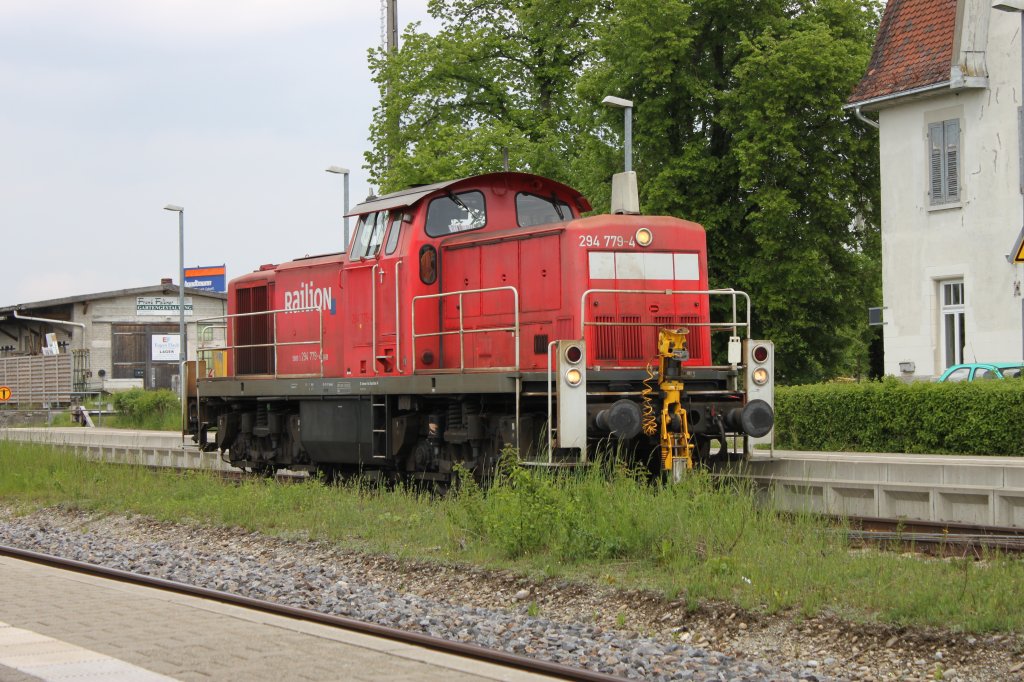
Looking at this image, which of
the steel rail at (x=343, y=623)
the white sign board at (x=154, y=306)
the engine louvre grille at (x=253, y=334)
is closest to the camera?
the steel rail at (x=343, y=623)

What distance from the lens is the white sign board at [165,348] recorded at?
46.5 m

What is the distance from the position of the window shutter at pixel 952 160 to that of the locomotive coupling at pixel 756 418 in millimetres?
14665

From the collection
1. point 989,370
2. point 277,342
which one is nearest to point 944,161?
point 989,370

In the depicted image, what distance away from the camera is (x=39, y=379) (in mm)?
45156

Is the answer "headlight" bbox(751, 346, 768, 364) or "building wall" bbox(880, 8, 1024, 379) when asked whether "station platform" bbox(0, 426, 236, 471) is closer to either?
"headlight" bbox(751, 346, 768, 364)

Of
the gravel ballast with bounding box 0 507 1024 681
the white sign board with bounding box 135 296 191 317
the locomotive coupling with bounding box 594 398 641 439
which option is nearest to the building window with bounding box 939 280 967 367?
the locomotive coupling with bounding box 594 398 641 439

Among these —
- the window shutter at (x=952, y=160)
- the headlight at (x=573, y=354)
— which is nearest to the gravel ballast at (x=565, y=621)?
the headlight at (x=573, y=354)

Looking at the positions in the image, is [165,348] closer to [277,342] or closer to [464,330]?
[277,342]

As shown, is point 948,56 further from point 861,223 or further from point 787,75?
point 861,223

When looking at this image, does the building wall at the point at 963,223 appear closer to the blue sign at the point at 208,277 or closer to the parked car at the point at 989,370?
the parked car at the point at 989,370

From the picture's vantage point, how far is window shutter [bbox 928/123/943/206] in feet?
83.6

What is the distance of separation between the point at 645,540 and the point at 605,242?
425cm

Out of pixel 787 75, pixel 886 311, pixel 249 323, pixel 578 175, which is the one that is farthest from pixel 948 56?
pixel 249 323

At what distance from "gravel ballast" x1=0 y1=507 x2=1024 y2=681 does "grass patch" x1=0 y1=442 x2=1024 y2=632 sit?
0.18 m
